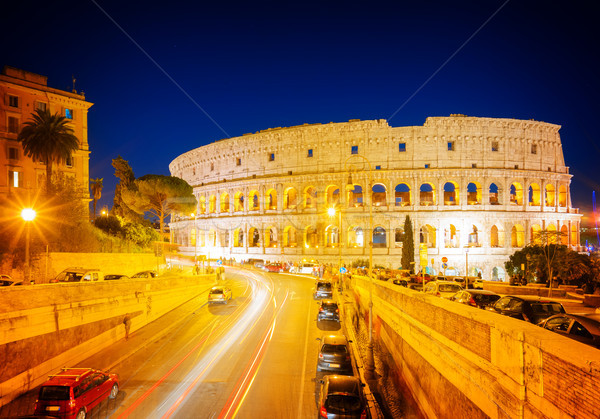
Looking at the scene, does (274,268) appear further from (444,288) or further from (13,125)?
(444,288)

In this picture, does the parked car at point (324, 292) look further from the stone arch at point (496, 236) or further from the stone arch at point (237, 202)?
the stone arch at point (237, 202)

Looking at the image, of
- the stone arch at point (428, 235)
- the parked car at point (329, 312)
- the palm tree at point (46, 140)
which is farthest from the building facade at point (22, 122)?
the stone arch at point (428, 235)

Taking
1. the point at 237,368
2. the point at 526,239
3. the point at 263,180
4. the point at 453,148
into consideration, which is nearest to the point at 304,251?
the point at 263,180

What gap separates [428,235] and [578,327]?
41.7m

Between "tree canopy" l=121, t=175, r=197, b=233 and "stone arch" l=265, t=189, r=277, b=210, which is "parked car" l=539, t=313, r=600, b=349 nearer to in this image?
"tree canopy" l=121, t=175, r=197, b=233

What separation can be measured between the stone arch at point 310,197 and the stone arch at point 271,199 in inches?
224

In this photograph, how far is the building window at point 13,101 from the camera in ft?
108

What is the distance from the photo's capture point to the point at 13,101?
3325cm

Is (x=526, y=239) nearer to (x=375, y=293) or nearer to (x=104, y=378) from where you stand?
(x=375, y=293)

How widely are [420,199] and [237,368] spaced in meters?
43.6

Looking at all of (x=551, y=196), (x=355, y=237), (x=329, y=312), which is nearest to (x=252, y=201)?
(x=355, y=237)

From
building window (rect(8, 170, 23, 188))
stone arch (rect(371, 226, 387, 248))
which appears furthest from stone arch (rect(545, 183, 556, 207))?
building window (rect(8, 170, 23, 188))

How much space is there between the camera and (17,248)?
85.6 ft

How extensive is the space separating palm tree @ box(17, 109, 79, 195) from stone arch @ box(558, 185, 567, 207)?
60.8 metres
